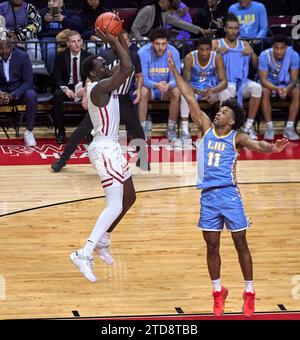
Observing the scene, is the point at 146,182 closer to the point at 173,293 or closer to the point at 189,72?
the point at 189,72

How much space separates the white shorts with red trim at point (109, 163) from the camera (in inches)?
332

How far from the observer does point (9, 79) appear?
13898 millimetres

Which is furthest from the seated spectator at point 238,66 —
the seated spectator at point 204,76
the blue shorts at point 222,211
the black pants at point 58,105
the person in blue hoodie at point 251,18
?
the blue shorts at point 222,211

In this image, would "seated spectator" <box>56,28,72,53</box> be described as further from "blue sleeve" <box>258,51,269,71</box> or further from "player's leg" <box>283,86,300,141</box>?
"player's leg" <box>283,86,300,141</box>

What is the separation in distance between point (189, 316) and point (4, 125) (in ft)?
27.3

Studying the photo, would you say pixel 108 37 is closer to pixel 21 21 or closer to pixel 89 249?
pixel 89 249

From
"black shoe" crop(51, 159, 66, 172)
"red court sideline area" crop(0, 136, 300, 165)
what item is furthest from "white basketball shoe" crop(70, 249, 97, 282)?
"red court sideline area" crop(0, 136, 300, 165)

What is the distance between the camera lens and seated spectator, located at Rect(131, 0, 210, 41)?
49.2 ft

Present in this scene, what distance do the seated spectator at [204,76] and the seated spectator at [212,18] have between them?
4.70 ft

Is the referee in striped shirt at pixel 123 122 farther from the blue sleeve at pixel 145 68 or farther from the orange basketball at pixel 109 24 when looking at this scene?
the orange basketball at pixel 109 24

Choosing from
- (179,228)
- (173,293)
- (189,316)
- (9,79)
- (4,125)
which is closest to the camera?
(189,316)

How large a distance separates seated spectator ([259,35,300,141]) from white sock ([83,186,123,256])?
21.1 ft

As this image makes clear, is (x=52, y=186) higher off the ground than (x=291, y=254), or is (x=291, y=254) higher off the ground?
(x=291, y=254)

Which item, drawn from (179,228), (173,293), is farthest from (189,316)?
(179,228)
